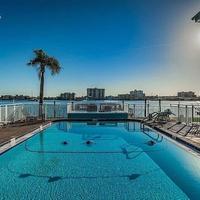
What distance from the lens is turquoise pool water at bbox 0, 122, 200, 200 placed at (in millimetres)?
4648

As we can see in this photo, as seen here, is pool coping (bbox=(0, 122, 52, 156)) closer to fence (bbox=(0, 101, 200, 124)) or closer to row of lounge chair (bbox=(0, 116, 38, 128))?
row of lounge chair (bbox=(0, 116, 38, 128))

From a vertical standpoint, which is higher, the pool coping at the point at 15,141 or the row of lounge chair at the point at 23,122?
the row of lounge chair at the point at 23,122

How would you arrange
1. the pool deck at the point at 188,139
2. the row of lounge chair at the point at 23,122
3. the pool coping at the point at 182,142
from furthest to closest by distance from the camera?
the row of lounge chair at the point at 23,122 < the pool deck at the point at 188,139 < the pool coping at the point at 182,142

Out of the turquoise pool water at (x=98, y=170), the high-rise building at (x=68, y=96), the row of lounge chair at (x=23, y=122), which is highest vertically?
the high-rise building at (x=68, y=96)

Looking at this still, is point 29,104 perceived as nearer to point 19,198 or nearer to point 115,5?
point 115,5

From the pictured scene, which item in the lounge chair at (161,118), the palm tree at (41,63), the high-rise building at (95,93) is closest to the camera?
the lounge chair at (161,118)

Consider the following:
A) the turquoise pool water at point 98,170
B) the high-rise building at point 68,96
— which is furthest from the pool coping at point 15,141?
the high-rise building at point 68,96

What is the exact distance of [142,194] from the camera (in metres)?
4.59

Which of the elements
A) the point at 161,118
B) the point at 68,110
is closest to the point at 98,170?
the point at 161,118

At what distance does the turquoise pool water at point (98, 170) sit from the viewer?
4.65 metres

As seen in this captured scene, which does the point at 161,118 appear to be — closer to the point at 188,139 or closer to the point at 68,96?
the point at 188,139

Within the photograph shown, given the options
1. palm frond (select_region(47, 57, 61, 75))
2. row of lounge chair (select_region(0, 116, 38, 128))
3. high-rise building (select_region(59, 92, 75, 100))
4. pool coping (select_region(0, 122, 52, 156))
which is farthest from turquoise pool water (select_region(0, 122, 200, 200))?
high-rise building (select_region(59, 92, 75, 100))

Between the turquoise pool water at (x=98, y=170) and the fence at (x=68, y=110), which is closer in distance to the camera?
the turquoise pool water at (x=98, y=170)

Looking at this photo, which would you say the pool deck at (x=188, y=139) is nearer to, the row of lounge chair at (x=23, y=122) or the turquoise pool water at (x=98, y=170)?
the turquoise pool water at (x=98, y=170)
